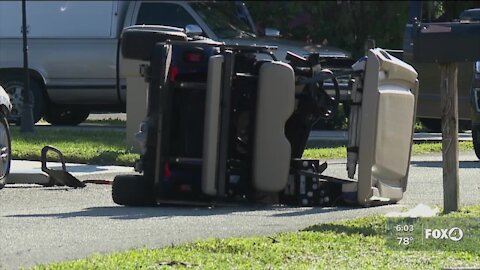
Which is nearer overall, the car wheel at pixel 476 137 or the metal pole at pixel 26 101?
the car wheel at pixel 476 137

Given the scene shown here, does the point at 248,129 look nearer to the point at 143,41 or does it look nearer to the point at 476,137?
the point at 143,41

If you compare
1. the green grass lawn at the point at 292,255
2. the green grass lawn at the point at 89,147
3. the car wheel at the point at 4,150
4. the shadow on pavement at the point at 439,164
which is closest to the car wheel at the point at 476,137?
the shadow on pavement at the point at 439,164

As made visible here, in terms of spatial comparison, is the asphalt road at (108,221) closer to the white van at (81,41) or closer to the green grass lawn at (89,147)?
the green grass lawn at (89,147)

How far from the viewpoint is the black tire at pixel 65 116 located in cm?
2148

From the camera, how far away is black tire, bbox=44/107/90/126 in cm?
2148

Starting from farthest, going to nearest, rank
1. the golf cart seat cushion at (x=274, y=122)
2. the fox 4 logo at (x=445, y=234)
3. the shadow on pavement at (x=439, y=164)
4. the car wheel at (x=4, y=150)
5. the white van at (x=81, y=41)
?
the white van at (x=81, y=41) < the shadow on pavement at (x=439, y=164) < the car wheel at (x=4, y=150) < the golf cart seat cushion at (x=274, y=122) < the fox 4 logo at (x=445, y=234)

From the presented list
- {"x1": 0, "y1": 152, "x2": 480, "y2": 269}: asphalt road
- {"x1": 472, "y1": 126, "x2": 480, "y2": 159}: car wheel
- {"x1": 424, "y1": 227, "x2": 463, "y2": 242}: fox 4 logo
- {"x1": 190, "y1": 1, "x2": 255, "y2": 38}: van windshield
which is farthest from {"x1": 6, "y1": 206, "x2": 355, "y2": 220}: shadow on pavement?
{"x1": 190, "y1": 1, "x2": 255, "y2": 38}: van windshield

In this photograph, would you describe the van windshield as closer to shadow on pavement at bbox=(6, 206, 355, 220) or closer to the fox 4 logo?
shadow on pavement at bbox=(6, 206, 355, 220)

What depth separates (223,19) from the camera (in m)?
20.7

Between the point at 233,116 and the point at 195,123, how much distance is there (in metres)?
0.33

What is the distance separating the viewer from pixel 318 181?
10.8 m

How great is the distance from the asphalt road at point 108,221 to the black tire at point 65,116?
9.07m

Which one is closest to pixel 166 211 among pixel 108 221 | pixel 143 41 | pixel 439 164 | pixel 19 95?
pixel 108 221

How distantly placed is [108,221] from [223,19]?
11.3 meters
